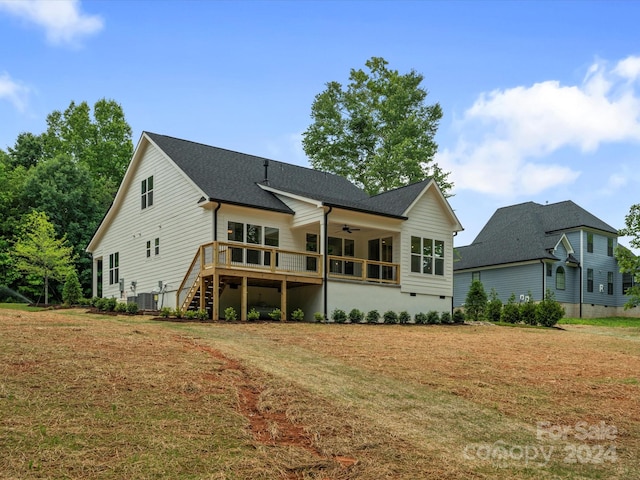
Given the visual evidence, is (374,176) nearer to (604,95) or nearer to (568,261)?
(568,261)

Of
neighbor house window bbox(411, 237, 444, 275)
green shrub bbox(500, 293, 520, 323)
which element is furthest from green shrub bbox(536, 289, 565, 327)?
neighbor house window bbox(411, 237, 444, 275)

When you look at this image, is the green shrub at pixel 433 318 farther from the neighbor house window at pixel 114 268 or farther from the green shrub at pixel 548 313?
the neighbor house window at pixel 114 268

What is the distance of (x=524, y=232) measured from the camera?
139 feet

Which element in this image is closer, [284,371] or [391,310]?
[284,371]

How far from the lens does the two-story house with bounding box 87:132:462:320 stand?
23.7m

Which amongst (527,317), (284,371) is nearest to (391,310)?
(527,317)

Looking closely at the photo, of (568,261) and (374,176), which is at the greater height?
(374,176)

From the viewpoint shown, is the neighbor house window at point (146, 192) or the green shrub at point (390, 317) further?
the neighbor house window at point (146, 192)

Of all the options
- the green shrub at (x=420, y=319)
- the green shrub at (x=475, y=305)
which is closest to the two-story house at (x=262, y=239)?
the green shrub at (x=420, y=319)

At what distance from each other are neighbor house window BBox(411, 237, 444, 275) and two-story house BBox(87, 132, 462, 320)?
5cm

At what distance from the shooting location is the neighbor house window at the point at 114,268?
103 feet

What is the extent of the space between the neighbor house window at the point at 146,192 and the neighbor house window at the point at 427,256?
11786 mm

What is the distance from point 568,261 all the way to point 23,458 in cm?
3913

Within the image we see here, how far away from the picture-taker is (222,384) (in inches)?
364
